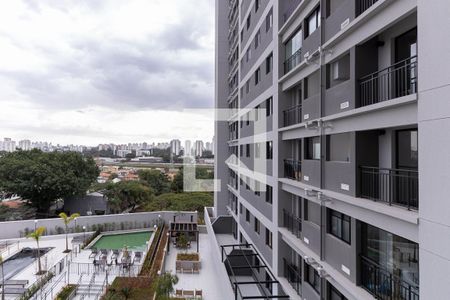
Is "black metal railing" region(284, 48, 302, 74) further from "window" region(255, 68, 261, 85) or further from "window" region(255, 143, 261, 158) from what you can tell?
"window" region(255, 143, 261, 158)

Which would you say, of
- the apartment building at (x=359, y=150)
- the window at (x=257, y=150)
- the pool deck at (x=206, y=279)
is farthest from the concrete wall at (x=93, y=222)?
the apartment building at (x=359, y=150)

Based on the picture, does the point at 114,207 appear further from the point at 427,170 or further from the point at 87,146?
the point at 87,146

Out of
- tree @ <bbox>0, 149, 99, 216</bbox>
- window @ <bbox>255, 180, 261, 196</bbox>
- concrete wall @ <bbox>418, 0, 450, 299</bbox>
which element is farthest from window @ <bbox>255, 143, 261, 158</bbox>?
tree @ <bbox>0, 149, 99, 216</bbox>

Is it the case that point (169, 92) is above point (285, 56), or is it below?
above

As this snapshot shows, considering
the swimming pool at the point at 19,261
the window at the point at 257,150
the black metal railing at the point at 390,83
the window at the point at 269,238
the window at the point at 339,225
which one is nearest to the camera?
the black metal railing at the point at 390,83

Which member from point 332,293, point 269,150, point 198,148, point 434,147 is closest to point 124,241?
point 198,148

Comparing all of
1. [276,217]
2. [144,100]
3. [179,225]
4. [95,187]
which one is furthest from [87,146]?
[276,217]

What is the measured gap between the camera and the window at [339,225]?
5.09 m

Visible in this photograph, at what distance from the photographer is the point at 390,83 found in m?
4.08

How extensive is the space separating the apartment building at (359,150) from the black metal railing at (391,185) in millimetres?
15

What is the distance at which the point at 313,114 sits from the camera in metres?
6.08

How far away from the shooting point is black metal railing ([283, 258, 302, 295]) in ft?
23.3

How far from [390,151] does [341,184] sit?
3.17 ft

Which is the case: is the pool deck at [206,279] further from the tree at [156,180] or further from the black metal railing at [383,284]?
the tree at [156,180]
